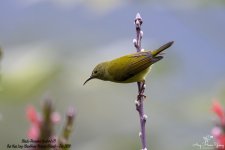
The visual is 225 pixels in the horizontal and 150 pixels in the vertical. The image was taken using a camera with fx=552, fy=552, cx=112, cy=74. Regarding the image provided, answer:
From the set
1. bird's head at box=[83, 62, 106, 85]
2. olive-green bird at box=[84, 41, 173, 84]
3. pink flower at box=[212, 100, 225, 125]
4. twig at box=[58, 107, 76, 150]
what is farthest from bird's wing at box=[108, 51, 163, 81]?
twig at box=[58, 107, 76, 150]

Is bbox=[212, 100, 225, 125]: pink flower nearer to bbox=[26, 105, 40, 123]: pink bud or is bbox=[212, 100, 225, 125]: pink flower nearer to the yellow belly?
bbox=[26, 105, 40, 123]: pink bud

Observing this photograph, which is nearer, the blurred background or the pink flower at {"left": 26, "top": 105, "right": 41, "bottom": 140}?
the pink flower at {"left": 26, "top": 105, "right": 41, "bottom": 140}

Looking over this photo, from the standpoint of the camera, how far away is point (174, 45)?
4547mm

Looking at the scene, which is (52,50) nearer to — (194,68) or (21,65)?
(21,65)

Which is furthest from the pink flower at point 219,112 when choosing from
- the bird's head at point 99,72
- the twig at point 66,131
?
the bird's head at point 99,72

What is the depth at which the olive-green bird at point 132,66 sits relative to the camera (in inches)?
179

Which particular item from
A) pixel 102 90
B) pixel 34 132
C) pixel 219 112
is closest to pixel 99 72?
pixel 102 90

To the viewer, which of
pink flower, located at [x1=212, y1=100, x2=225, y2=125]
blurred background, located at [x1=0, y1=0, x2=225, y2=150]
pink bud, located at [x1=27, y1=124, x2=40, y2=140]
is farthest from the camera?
blurred background, located at [x1=0, y1=0, x2=225, y2=150]

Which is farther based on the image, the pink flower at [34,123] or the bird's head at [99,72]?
the bird's head at [99,72]

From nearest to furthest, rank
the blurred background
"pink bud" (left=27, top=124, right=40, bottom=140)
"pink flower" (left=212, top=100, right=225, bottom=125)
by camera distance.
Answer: "pink bud" (left=27, top=124, right=40, bottom=140) → "pink flower" (left=212, top=100, right=225, bottom=125) → the blurred background

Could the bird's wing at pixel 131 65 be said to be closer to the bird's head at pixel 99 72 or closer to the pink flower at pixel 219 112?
the bird's head at pixel 99 72

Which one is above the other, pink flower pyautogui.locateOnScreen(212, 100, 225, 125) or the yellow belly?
the yellow belly

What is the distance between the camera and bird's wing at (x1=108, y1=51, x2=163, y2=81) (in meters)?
4.56

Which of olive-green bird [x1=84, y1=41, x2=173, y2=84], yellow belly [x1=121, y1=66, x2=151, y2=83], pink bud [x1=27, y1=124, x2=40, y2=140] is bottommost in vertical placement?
pink bud [x1=27, y1=124, x2=40, y2=140]
